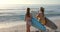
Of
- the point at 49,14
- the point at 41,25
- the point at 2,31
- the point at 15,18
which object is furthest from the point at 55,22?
the point at 2,31

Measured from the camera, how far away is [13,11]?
132 centimetres

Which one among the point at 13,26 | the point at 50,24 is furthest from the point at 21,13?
the point at 50,24

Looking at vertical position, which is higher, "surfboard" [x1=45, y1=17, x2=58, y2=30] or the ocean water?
the ocean water

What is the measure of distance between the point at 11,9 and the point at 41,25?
350 mm

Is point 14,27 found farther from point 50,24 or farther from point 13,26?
point 50,24

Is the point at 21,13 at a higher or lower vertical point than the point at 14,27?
higher

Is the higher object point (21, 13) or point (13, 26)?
point (21, 13)

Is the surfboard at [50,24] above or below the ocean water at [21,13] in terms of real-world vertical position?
below

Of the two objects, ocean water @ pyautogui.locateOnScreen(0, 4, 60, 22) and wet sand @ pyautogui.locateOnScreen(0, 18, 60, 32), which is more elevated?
ocean water @ pyautogui.locateOnScreen(0, 4, 60, 22)

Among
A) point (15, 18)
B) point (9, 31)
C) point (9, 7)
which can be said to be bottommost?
point (9, 31)

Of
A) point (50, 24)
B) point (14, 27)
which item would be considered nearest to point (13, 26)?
point (14, 27)

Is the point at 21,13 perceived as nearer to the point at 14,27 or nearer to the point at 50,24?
the point at 14,27

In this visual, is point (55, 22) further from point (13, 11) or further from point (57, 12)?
point (13, 11)

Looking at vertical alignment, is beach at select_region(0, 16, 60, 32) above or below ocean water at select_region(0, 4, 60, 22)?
below
